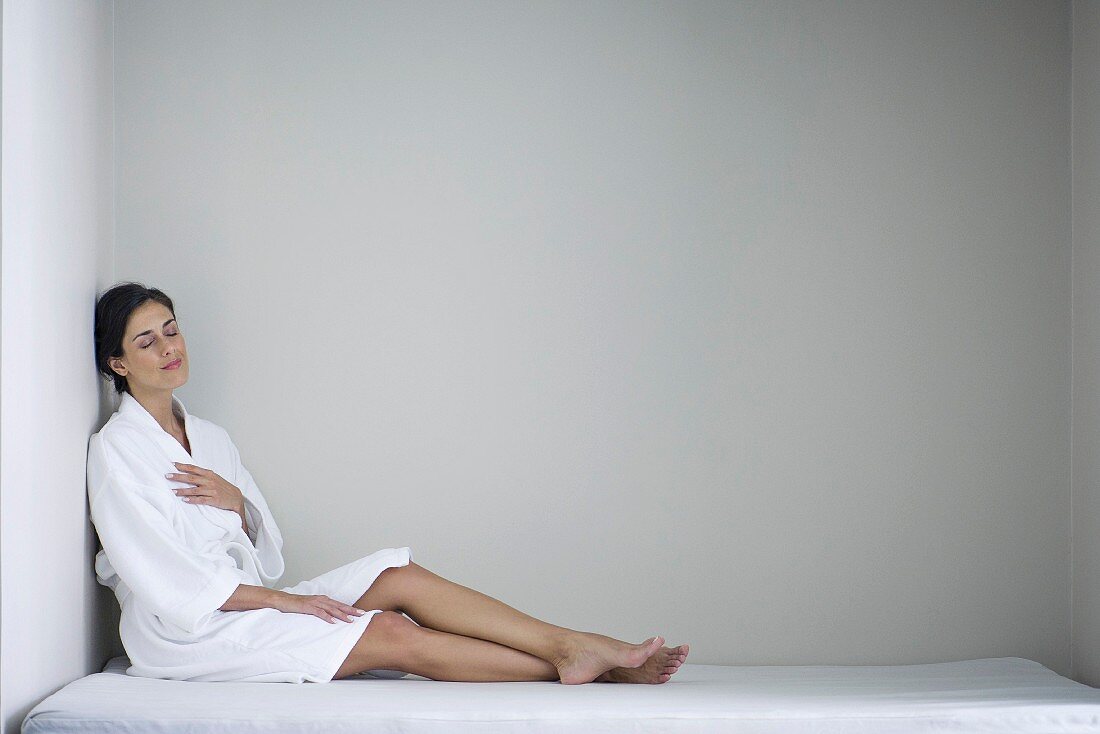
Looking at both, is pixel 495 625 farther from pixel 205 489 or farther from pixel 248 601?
pixel 205 489

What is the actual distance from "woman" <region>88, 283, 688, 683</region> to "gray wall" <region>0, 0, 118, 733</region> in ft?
0.29

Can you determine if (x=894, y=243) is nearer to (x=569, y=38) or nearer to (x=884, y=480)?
(x=884, y=480)

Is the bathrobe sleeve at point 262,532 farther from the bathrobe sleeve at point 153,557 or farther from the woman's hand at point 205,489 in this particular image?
the bathrobe sleeve at point 153,557

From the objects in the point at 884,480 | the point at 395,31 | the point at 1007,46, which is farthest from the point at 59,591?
the point at 1007,46

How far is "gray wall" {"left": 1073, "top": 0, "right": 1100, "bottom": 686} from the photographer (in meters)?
2.65

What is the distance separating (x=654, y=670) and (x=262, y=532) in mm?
1038

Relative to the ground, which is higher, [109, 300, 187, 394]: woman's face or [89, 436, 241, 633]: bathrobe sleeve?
[109, 300, 187, 394]: woman's face

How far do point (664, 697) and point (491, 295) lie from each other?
119 centimetres

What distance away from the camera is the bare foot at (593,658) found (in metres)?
2.24

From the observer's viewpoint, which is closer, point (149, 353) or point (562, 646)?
point (562, 646)

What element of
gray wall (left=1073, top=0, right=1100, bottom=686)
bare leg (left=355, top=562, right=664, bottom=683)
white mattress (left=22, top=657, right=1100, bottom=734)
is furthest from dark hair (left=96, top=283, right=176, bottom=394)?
gray wall (left=1073, top=0, right=1100, bottom=686)

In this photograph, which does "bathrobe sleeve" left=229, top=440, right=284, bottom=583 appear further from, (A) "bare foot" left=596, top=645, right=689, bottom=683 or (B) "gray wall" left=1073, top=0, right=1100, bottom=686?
(B) "gray wall" left=1073, top=0, right=1100, bottom=686

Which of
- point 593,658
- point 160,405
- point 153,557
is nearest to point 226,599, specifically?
point 153,557

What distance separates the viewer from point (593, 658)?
2.25 meters
